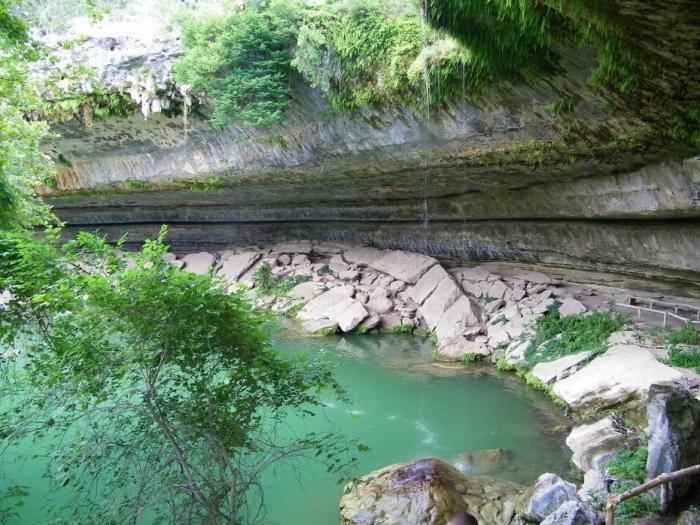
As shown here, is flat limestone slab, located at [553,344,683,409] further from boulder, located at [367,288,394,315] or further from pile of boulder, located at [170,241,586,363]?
boulder, located at [367,288,394,315]

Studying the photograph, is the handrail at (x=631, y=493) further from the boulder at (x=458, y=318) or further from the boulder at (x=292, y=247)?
the boulder at (x=292, y=247)

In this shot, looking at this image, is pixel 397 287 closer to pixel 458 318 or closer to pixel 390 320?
pixel 390 320

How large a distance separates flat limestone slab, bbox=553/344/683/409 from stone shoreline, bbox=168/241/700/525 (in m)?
A: 0.02

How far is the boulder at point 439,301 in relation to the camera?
39.1 ft

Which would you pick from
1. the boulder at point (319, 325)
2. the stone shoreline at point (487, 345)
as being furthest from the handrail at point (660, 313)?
the boulder at point (319, 325)

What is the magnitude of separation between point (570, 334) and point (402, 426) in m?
3.56

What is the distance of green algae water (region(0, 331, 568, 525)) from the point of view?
609 centimetres

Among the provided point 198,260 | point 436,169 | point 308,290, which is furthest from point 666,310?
point 198,260

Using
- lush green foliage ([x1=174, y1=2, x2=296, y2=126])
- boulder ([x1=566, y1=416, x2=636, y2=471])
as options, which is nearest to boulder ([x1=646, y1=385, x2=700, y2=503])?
boulder ([x1=566, y1=416, x2=636, y2=471])

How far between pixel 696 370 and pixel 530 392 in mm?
2467

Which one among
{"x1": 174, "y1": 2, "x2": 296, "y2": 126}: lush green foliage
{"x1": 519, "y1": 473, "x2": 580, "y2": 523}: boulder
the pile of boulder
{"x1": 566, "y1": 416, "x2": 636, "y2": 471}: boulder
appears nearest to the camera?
{"x1": 519, "y1": 473, "x2": 580, "y2": 523}: boulder

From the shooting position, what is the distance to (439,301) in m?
12.2

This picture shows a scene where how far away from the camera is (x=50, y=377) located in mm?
3523

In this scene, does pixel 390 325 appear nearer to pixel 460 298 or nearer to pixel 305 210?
pixel 460 298
